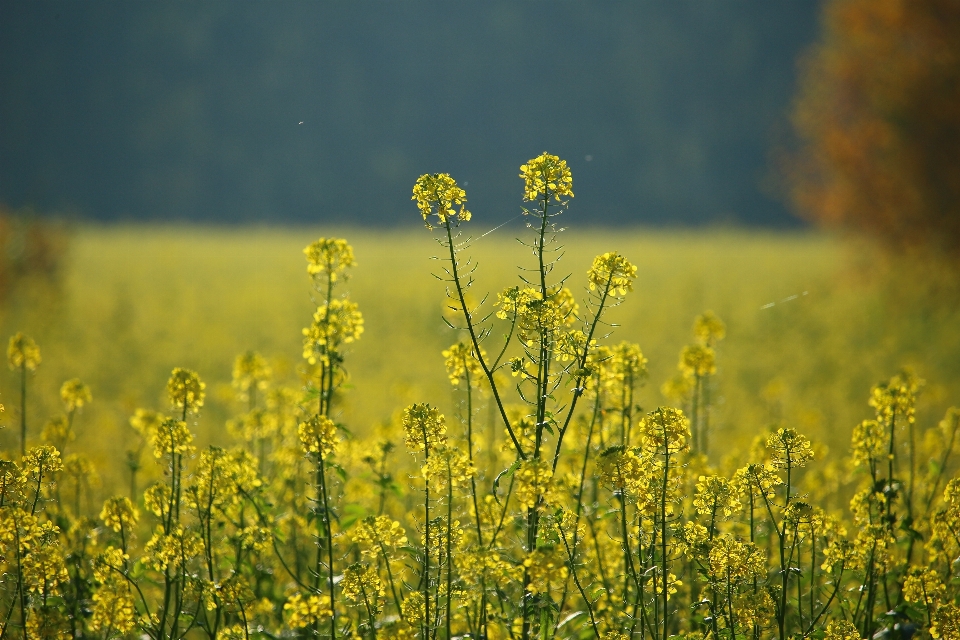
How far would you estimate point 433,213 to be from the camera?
2.17 m

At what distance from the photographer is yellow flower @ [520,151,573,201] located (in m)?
2.10

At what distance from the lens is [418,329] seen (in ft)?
40.6

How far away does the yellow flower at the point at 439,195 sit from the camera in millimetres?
2100

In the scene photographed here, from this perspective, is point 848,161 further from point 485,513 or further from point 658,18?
point 658,18

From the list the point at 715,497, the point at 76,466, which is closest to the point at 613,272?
the point at 715,497

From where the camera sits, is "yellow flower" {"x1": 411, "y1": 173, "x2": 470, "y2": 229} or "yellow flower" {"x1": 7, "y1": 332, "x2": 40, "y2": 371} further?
"yellow flower" {"x1": 7, "y1": 332, "x2": 40, "y2": 371}

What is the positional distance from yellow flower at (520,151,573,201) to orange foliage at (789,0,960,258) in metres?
11.9

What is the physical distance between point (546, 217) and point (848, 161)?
12999 millimetres

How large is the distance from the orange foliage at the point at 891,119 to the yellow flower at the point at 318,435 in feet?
40.7

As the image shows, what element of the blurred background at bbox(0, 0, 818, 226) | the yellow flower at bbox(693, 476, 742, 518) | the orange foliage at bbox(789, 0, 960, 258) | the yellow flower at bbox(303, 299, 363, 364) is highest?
the blurred background at bbox(0, 0, 818, 226)

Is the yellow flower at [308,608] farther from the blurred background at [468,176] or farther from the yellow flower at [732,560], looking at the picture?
the blurred background at [468,176]

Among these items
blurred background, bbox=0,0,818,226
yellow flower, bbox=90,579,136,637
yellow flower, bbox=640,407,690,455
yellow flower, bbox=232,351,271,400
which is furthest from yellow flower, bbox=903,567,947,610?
blurred background, bbox=0,0,818,226

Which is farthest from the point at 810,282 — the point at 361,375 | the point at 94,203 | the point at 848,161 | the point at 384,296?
the point at 94,203

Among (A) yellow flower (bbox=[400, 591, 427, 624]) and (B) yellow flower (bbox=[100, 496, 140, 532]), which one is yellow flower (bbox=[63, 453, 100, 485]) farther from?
(A) yellow flower (bbox=[400, 591, 427, 624])
